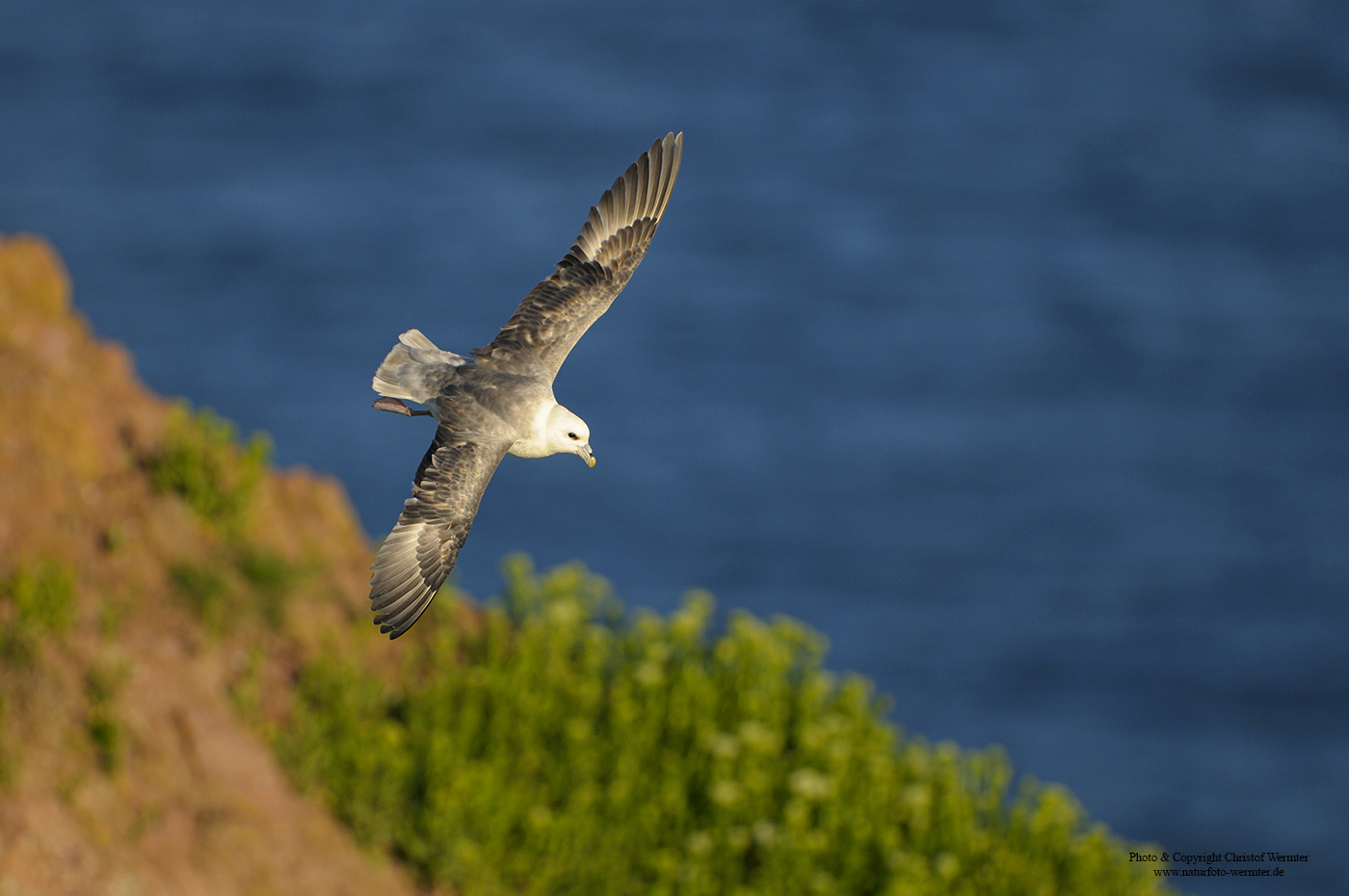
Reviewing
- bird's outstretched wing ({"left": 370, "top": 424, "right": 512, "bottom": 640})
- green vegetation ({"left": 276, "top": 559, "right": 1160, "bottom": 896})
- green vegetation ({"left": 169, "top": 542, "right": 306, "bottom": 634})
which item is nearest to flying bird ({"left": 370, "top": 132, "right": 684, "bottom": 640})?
bird's outstretched wing ({"left": 370, "top": 424, "right": 512, "bottom": 640})

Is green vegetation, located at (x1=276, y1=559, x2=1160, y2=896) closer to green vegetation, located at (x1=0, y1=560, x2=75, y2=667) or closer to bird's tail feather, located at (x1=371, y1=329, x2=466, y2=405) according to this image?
green vegetation, located at (x1=0, y1=560, x2=75, y2=667)

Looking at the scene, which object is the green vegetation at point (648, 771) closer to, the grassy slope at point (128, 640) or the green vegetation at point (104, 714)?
the grassy slope at point (128, 640)

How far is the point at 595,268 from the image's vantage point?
8.58m

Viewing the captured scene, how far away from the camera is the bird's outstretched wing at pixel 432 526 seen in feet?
22.7

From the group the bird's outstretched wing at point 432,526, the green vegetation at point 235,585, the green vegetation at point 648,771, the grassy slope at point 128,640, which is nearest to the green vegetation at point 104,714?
the grassy slope at point 128,640

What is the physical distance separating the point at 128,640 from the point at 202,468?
4.43 feet

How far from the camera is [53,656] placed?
8.95 meters

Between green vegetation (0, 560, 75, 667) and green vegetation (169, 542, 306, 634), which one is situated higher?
green vegetation (169, 542, 306, 634)

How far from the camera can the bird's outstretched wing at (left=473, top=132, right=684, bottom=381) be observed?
8.05 meters

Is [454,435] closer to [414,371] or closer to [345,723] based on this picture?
[414,371]

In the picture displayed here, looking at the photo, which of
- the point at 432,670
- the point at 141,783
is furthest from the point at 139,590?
the point at 432,670

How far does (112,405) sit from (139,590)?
58.3 inches

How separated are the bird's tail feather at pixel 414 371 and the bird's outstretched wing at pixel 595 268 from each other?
420mm

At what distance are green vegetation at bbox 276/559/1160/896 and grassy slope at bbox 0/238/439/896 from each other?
18.5 inches
